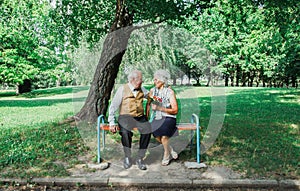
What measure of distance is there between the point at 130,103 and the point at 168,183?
1.41m

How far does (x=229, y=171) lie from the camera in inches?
173

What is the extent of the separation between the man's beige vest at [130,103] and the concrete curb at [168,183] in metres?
1.12

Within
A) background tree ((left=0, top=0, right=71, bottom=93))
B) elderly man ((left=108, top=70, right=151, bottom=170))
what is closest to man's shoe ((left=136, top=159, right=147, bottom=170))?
elderly man ((left=108, top=70, right=151, bottom=170))

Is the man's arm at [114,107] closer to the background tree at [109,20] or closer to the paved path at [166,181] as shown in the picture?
the paved path at [166,181]

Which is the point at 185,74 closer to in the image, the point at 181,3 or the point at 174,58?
the point at 174,58

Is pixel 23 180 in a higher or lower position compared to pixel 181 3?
lower

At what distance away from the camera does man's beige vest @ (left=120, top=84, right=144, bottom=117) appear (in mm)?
4766

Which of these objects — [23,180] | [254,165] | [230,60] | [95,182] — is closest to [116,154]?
[95,182]

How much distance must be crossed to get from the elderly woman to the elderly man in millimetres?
179

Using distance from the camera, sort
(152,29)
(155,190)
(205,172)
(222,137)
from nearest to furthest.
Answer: (155,190) → (205,172) → (222,137) → (152,29)

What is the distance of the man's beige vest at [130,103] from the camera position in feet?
15.6

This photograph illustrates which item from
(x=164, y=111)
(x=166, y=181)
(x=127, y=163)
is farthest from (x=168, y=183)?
(x=164, y=111)

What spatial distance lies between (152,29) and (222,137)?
3.31 meters

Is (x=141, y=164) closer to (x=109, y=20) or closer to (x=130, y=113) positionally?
(x=130, y=113)
